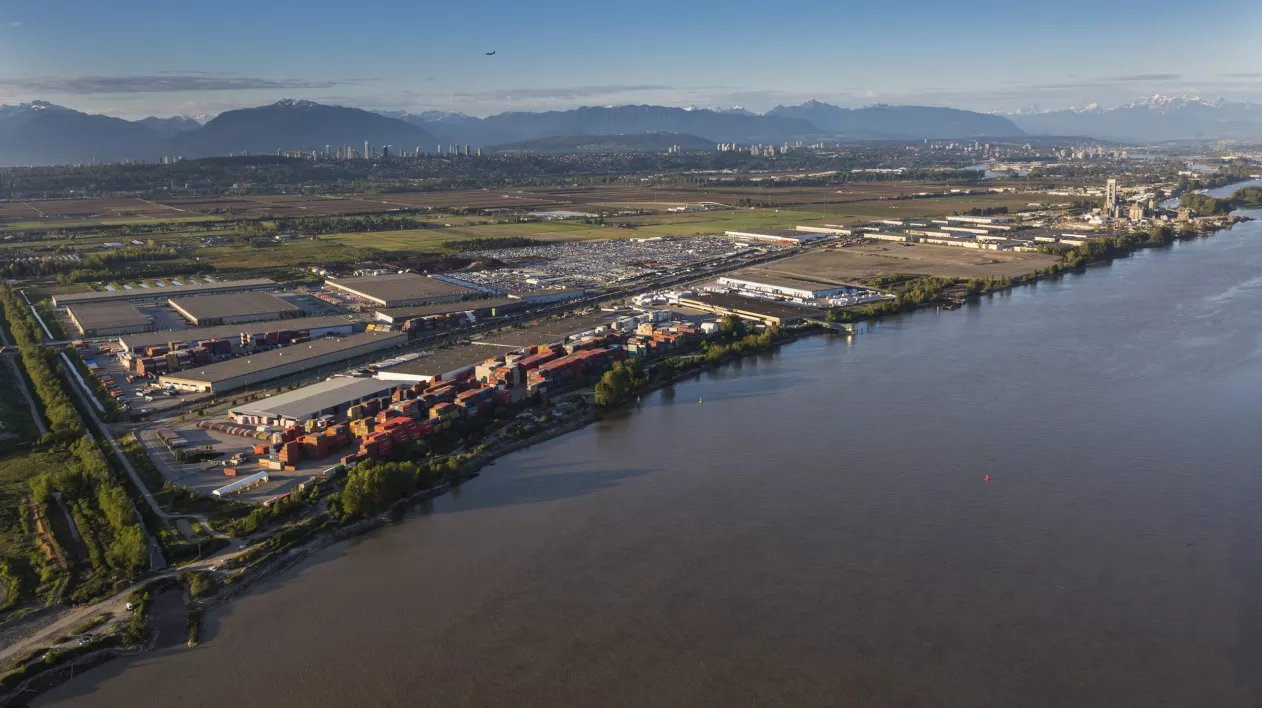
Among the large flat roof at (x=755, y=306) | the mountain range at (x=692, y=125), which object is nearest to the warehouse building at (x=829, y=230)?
the large flat roof at (x=755, y=306)

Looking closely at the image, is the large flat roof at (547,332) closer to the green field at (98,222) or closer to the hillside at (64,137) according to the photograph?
the green field at (98,222)

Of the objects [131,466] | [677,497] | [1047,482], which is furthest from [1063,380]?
[131,466]

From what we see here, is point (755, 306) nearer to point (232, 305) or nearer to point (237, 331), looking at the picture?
point (237, 331)

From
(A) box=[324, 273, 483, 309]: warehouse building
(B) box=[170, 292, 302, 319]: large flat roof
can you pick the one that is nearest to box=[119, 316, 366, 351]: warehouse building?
(B) box=[170, 292, 302, 319]: large flat roof

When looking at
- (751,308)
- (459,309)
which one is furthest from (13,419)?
(751,308)

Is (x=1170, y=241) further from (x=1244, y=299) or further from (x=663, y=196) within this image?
(x=663, y=196)
